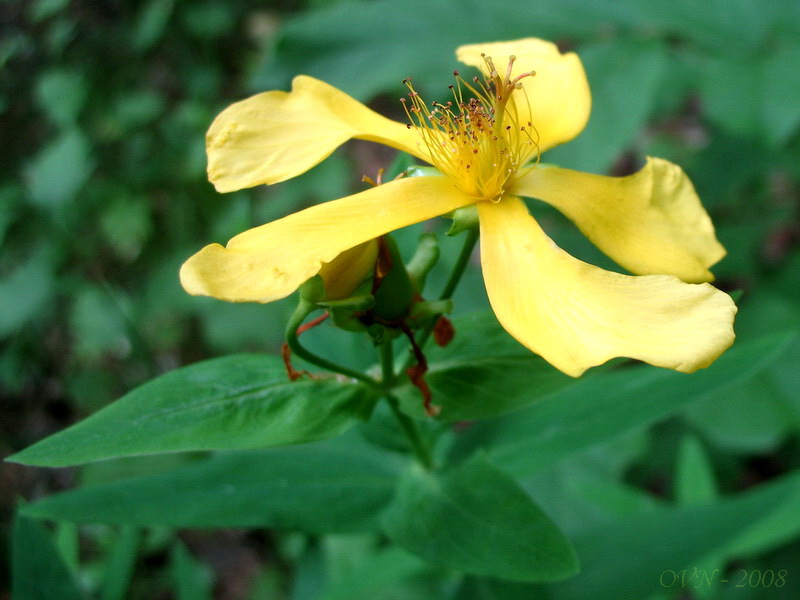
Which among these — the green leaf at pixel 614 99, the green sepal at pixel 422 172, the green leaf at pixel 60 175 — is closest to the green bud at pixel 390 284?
the green sepal at pixel 422 172

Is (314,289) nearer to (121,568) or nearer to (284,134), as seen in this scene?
(284,134)

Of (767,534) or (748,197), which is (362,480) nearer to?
(767,534)

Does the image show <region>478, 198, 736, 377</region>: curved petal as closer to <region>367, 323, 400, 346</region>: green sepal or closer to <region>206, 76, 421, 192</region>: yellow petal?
<region>367, 323, 400, 346</region>: green sepal

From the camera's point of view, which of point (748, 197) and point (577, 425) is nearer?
point (577, 425)

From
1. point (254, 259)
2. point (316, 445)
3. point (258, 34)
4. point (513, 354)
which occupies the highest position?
point (258, 34)

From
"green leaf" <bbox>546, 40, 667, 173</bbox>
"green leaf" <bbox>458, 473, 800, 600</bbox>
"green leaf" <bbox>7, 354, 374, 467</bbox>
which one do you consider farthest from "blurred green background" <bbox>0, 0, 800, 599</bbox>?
"green leaf" <bbox>458, 473, 800, 600</bbox>

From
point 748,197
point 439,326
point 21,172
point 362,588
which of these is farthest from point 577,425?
point 21,172
